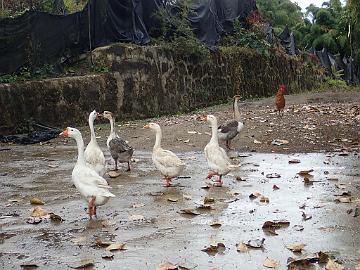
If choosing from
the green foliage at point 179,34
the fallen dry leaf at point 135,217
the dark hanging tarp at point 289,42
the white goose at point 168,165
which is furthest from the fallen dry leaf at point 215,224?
the dark hanging tarp at point 289,42

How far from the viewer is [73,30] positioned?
1745 cm

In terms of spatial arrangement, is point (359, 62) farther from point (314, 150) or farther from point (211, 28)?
point (314, 150)

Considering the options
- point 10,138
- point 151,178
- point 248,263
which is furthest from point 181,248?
point 10,138

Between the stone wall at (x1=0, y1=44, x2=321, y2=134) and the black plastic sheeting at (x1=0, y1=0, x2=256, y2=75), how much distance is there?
2.17 feet

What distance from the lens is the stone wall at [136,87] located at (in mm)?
15523

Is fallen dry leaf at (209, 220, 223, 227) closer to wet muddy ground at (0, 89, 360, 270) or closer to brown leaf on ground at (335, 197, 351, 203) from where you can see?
wet muddy ground at (0, 89, 360, 270)

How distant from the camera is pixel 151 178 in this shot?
8789 millimetres

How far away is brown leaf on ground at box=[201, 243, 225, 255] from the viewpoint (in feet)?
16.5

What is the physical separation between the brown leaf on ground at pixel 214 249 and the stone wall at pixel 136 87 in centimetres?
1094

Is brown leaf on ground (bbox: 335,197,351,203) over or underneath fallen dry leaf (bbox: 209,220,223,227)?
underneath

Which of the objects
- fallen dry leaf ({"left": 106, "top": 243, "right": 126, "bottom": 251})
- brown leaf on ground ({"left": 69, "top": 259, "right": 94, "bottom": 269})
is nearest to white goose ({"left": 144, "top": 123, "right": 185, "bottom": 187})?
fallen dry leaf ({"left": 106, "top": 243, "right": 126, "bottom": 251})

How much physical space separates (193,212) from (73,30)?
40.4 ft

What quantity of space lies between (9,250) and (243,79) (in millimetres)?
20846

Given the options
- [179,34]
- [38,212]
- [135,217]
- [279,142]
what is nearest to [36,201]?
[38,212]
